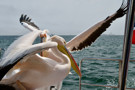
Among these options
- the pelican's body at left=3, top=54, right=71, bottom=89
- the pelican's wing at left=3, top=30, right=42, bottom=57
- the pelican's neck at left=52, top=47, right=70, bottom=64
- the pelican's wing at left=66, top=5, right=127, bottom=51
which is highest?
the pelican's wing at left=66, top=5, right=127, bottom=51

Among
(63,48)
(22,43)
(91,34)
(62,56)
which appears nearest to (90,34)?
(91,34)

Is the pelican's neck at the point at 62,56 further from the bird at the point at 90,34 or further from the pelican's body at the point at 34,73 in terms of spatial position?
the bird at the point at 90,34

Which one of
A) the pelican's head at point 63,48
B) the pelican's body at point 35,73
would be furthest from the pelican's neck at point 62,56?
the pelican's body at point 35,73

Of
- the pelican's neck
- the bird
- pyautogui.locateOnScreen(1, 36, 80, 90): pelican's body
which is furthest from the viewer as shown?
the bird

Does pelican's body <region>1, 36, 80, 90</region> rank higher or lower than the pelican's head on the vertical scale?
lower

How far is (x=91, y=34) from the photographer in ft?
7.63

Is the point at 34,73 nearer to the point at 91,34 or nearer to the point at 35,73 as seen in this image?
the point at 35,73

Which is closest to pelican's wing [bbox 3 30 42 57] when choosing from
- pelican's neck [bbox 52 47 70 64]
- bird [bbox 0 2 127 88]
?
pelican's neck [bbox 52 47 70 64]

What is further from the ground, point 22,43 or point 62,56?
point 22,43

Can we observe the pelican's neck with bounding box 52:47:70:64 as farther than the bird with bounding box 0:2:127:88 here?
No

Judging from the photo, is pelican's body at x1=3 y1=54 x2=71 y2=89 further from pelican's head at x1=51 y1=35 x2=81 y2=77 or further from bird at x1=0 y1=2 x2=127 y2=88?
bird at x1=0 y1=2 x2=127 y2=88

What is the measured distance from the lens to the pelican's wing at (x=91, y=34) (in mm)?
2250

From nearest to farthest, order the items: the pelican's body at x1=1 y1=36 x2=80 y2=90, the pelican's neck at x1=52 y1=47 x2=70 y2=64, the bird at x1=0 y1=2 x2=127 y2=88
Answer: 1. the pelican's body at x1=1 y1=36 x2=80 y2=90
2. the pelican's neck at x1=52 y1=47 x2=70 y2=64
3. the bird at x1=0 y1=2 x2=127 y2=88

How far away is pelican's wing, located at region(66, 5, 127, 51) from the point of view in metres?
2.25
